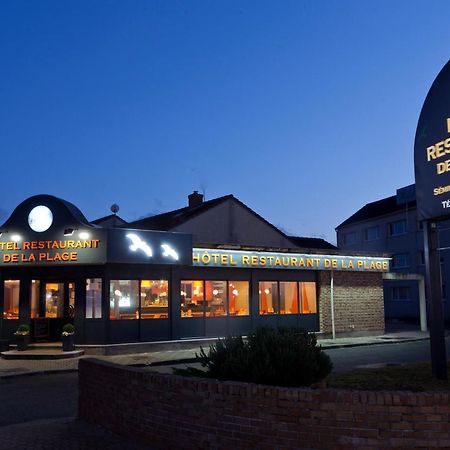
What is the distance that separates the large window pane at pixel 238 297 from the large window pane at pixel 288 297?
1.91 metres

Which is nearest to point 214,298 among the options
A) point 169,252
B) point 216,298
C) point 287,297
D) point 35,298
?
point 216,298

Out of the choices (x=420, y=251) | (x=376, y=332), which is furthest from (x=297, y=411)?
(x=420, y=251)

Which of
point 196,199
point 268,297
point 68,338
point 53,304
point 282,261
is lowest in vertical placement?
point 68,338

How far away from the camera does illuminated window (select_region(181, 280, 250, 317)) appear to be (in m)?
22.4

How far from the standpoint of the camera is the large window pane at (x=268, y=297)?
24422 millimetres

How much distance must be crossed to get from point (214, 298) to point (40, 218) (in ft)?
25.3

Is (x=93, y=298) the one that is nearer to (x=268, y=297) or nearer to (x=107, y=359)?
(x=107, y=359)

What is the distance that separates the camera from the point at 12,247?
67.7 ft

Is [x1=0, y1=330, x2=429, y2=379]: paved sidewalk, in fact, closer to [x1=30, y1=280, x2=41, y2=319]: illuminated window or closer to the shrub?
the shrub

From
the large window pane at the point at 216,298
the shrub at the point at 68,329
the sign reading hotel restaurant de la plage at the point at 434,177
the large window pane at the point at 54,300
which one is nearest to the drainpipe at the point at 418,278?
the large window pane at the point at 216,298

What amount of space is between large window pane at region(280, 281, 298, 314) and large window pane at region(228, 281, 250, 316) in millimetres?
1911

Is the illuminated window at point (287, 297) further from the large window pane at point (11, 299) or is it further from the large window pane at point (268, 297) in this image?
the large window pane at point (11, 299)

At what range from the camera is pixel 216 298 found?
23.2 m

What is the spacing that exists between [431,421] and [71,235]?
54.7ft
